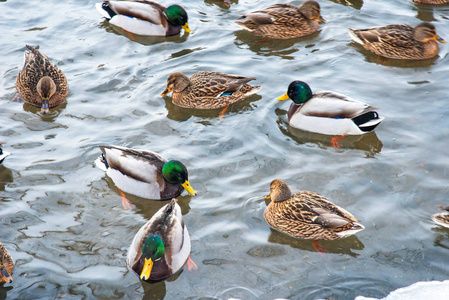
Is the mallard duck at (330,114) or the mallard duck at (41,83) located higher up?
the mallard duck at (330,114)

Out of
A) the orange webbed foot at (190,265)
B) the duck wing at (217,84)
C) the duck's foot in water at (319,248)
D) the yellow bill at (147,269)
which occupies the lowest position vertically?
the orange webbed foot at (190,265)

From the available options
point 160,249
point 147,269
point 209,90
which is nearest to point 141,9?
point 209,90

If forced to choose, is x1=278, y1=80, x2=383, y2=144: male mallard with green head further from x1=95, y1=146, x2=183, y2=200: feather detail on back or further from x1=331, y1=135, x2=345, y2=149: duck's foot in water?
x1=95, y1=146, x2=183, y2=200: feather detail on back

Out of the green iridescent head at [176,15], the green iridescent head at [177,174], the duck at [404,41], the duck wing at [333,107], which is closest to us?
the green iridescent head at [177,174]

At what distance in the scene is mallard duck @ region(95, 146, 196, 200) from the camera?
6.61 metres

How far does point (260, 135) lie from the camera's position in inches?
310

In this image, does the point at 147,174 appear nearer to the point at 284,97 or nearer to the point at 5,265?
the point at 5,265

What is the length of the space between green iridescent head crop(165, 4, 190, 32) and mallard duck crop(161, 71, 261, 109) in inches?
96.7

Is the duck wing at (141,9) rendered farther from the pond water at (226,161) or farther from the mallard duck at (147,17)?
the pond water at (226,161)

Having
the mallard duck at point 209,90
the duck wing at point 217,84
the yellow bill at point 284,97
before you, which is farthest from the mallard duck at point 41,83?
the yellow bill at point 284,97

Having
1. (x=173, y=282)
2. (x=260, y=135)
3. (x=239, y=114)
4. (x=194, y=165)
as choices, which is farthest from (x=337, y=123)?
(x=173, y=282)

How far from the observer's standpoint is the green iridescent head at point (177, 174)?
6.55m

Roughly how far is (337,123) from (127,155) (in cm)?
315

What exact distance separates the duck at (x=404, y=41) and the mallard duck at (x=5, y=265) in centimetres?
747
